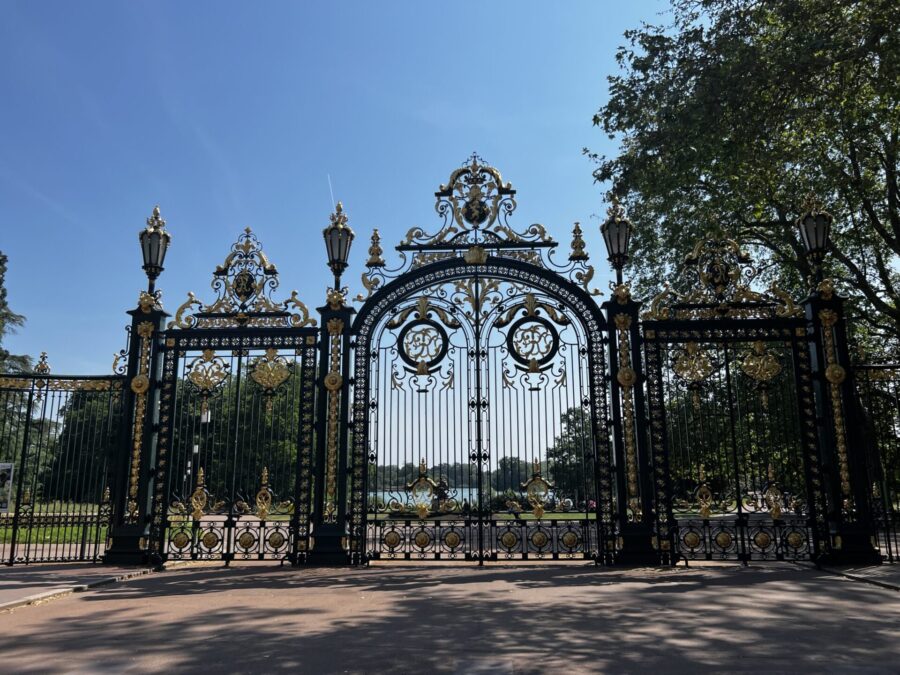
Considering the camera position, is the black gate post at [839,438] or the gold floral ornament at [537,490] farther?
the gold floral ornament at [537,490]

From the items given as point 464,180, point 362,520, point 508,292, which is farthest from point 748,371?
point 362,520

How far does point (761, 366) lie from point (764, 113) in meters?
3.71

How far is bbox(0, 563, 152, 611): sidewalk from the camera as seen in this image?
7.66m

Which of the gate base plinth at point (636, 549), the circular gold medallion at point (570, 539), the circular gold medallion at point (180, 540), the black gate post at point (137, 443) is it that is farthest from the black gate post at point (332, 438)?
the gate base plinth at point (636, 549)

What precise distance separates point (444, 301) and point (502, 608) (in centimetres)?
519

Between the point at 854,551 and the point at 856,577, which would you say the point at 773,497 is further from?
the point at 856,577

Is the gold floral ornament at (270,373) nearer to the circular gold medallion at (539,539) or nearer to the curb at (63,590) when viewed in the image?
the curb at (63,590)

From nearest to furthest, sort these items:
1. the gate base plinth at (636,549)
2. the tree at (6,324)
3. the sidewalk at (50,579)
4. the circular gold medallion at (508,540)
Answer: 1. the sidewalk at (50,579)
2. the gate base plinth at (636,549)
3. the circular gold medallion at (508,540)
4. the tree at (6,324)

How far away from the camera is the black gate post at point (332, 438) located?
33.2 ft

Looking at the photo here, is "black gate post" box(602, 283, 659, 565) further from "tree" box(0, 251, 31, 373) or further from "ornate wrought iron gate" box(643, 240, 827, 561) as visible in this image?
"tree" box(0, 251, 31, 373)

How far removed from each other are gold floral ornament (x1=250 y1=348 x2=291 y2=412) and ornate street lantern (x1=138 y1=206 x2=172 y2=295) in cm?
225

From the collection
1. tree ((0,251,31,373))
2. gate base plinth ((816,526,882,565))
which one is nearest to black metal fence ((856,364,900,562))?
gate base plinth ((816,526,882,565))

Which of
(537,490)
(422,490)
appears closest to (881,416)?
(537,490)

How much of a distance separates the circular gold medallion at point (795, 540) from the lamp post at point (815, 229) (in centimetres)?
388
